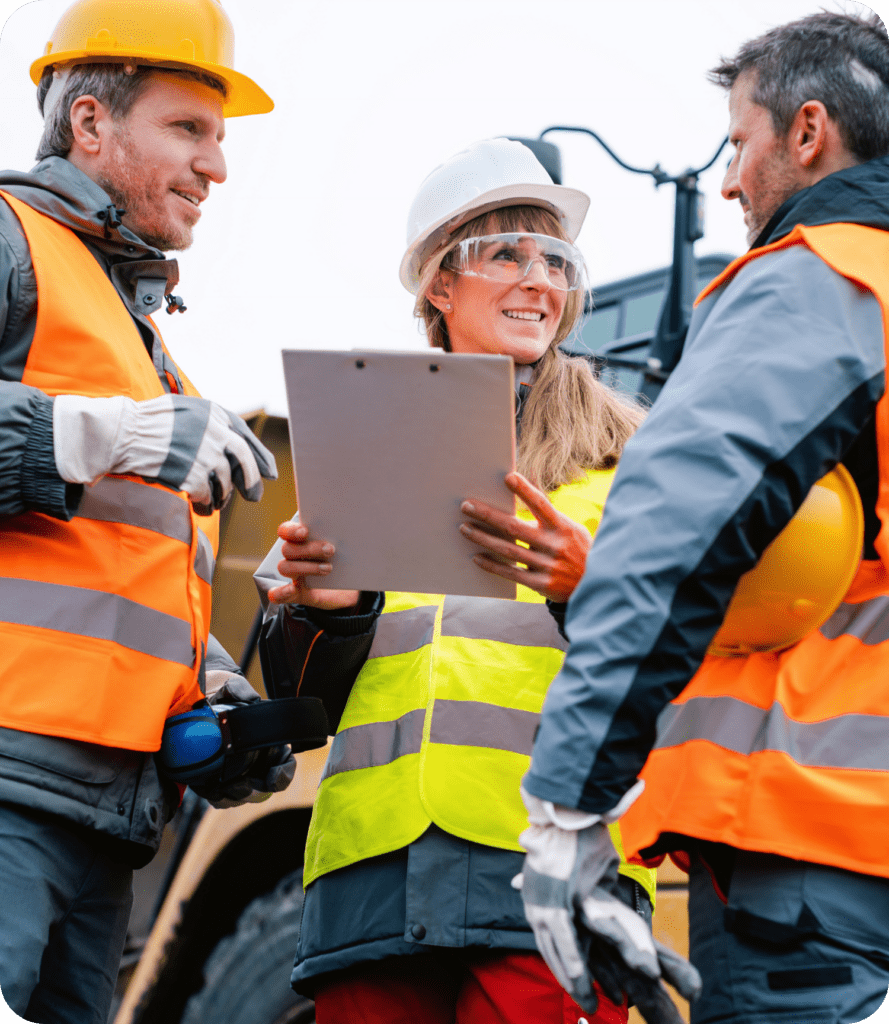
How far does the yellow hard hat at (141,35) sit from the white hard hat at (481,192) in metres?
0.59

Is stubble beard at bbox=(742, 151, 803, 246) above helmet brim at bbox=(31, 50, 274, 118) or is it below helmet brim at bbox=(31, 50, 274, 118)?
below

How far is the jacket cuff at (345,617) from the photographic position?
7.59 feet

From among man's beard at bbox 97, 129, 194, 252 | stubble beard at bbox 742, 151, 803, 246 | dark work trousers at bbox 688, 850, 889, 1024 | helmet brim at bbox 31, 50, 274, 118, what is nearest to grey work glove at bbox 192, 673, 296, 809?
man's beard at bbox 97, 129, 194, 252

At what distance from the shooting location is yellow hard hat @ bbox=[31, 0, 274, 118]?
256 cm

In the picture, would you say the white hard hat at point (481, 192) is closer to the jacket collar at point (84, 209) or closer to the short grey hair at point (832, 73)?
the jacket collar at point (84, 209)

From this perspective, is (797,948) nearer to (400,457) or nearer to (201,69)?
(400,457)

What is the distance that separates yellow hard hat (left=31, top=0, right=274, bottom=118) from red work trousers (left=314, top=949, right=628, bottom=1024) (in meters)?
2.13

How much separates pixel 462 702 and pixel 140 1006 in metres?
1.98

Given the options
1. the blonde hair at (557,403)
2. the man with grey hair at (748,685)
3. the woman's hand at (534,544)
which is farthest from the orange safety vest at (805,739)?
the blonde hair at (557,403)

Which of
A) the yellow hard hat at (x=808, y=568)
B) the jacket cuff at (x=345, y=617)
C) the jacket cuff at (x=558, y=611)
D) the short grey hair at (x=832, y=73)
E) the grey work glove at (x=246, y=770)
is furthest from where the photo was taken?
the grey work glove at (x=246, y=770)

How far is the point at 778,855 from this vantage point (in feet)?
4.85

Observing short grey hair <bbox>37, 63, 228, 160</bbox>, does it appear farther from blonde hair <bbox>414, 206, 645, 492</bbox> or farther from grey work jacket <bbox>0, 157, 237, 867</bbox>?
blonde hair <bbox>414, 206, 645, 492</bbox>

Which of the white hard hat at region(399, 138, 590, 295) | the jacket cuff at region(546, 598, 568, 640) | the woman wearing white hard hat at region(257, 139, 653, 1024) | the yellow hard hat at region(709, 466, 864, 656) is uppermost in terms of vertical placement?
the white hard hat at region(399, 138, 590, 295)

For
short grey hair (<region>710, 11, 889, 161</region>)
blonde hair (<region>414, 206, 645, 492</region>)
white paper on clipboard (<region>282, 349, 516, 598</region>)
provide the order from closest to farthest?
1. short grey hair (<region>710, 11, 889, 161</region>)
2. white paper on clipboard (<region>282, 349, 516, 598</region>)
3. blonde hair (<region>414, 206, 645, 492</region>)
